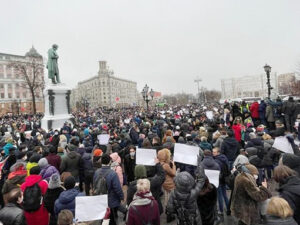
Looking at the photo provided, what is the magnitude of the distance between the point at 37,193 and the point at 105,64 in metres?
141

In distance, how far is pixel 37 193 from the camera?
3.84 meters

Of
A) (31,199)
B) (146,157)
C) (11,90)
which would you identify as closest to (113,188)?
(146,157)

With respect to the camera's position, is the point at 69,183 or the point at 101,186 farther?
the point at 101,186

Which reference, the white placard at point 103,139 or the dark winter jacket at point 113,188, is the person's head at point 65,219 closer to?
the dark winter jacket at point 113,188

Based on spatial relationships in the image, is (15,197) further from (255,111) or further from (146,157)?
(255,111)

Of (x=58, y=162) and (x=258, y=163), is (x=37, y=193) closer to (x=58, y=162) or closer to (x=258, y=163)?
(x=58, y=162)

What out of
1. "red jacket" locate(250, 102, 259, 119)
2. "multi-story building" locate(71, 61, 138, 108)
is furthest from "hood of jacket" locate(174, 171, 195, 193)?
"multi-story building" locate(71, 61, 138, 108)

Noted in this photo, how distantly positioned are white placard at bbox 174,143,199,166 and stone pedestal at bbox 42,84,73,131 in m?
15.6

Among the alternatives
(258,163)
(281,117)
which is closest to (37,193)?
(258,163)

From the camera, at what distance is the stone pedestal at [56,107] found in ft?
61.7

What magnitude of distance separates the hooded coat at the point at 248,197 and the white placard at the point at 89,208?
227 cm

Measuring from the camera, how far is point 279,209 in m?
2.88

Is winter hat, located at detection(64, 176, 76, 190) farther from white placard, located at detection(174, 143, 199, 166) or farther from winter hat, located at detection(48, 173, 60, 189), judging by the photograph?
white placard, located at detection(174, 143, 199, 166)

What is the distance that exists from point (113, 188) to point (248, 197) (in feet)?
8.39
